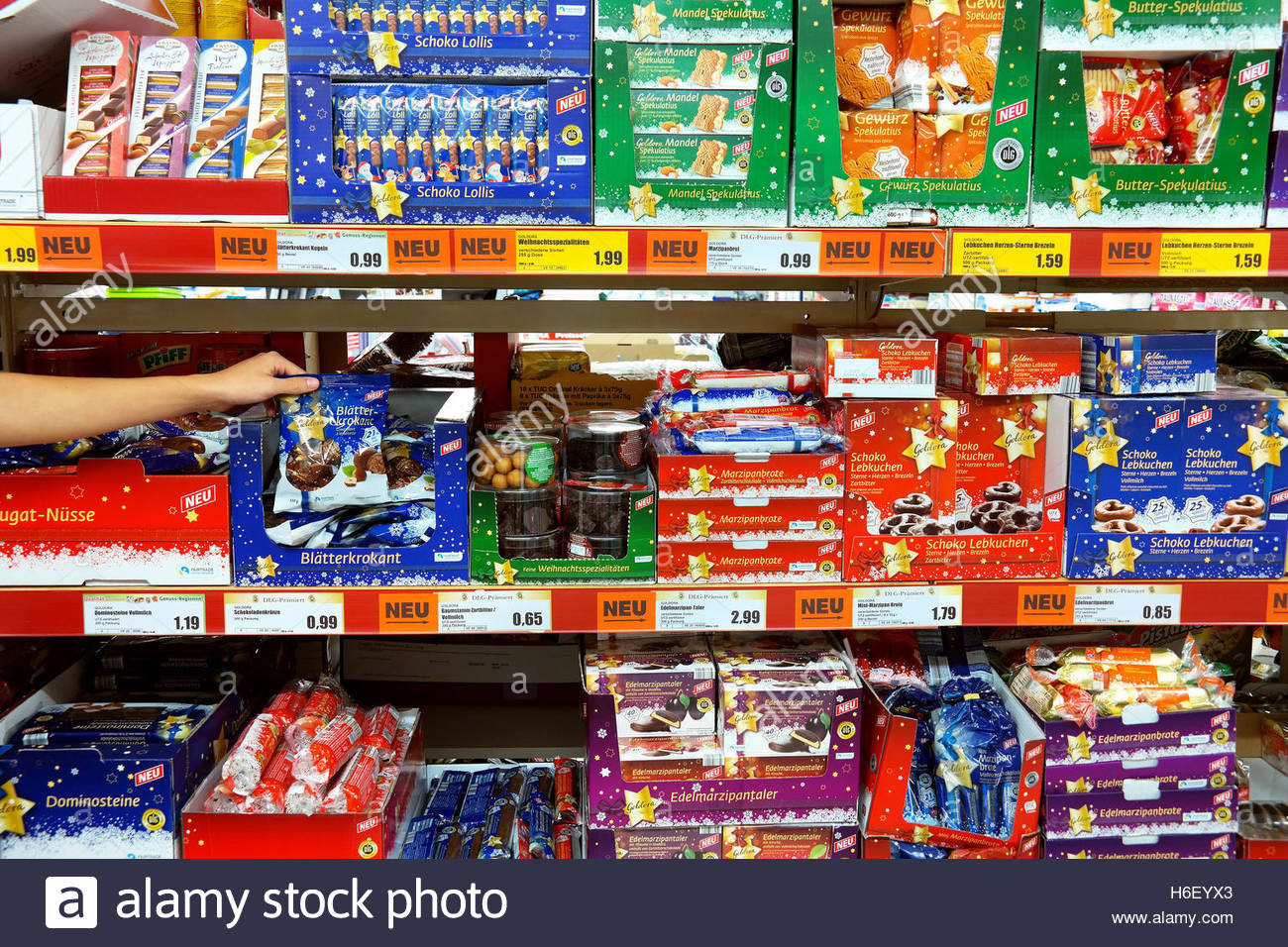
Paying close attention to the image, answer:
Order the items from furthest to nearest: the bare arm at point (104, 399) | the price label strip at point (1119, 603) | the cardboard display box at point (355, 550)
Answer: the price label strip at point (1119, 603), the cardboard display box at point (355, 550), the bare arm at point (104, 399)

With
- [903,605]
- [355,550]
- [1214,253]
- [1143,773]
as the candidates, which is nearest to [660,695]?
[903,605]

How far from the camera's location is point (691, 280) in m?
2.39

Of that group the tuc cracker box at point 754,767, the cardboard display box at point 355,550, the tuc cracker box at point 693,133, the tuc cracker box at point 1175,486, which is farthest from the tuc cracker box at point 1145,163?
the cardboard display box at point 355,550

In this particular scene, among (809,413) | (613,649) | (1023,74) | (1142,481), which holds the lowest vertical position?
(613,649)

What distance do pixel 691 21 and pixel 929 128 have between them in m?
0.45

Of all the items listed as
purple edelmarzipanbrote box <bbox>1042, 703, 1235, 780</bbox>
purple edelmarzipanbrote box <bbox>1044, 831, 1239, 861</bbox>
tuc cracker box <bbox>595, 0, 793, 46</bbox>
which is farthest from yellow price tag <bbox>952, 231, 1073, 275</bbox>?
purple edelmarzipanbrote box <bbox>1044, 831, 1239, 861</bbox>

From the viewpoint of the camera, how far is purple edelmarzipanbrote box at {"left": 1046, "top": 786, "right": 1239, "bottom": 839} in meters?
1.81

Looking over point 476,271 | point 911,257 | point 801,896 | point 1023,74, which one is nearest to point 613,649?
point 801,896

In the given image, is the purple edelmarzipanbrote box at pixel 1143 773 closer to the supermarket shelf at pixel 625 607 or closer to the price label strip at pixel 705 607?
the supermarket shelf at pixel 625 607

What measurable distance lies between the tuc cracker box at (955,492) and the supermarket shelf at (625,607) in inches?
2.0

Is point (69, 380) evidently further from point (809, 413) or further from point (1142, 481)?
point (1142, 481)

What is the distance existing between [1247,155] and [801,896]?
1476mm

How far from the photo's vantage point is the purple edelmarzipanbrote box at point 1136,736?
1.79 m

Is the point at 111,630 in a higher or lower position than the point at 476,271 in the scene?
lower
